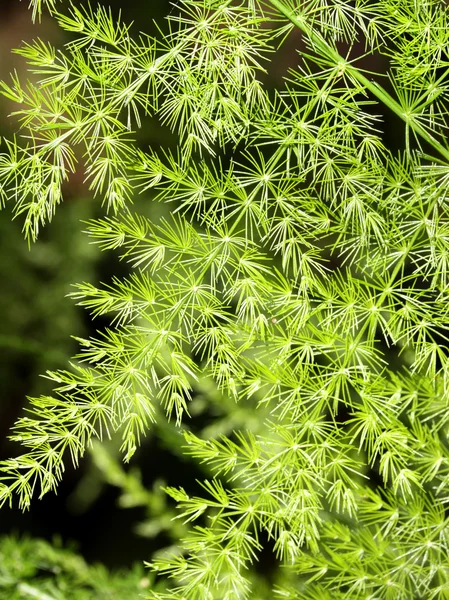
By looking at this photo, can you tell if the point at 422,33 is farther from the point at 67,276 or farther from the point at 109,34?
the point at 67,276

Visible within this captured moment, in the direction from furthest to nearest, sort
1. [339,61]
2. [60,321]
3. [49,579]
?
[60,321]
[49,579]
[339,61]

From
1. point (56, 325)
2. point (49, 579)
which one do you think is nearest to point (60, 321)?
point (56, 325)

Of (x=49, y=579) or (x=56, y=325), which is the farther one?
(x=56, y=325)

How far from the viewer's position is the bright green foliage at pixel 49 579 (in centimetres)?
76

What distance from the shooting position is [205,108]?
1.52 feet

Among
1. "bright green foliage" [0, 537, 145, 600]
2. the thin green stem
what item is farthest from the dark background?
the thin green stem

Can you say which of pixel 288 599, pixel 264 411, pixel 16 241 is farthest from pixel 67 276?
pixel 288 599

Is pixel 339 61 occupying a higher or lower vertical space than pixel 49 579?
higher

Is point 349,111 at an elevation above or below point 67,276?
above

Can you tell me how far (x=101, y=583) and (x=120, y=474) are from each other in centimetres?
12

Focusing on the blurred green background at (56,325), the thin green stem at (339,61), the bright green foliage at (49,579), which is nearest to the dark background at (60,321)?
→ the blurred green background at (56,325)

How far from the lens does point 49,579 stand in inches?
31.4

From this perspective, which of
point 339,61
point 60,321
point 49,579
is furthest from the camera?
point 60,321

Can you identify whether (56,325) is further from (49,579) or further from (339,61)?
(339,61)
